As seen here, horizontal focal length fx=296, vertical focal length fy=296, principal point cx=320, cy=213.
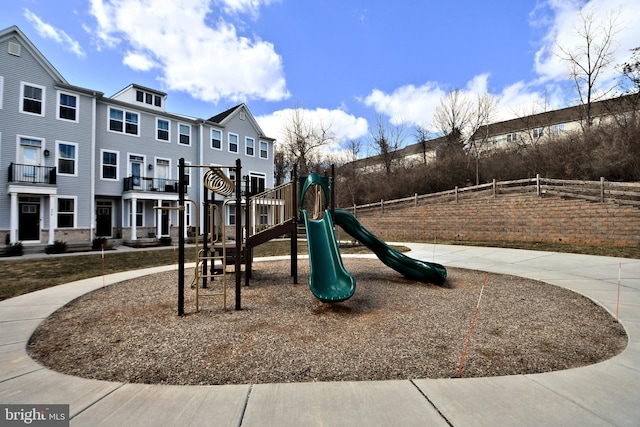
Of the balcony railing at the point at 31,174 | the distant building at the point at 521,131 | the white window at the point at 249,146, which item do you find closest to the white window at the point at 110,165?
the balcony railing at the point at 31,174

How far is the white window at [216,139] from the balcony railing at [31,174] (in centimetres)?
990

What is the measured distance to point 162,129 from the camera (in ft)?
69.2

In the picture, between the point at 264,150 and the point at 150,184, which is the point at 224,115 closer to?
the point at 264,150

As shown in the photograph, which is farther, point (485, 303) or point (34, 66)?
point (34, 66)

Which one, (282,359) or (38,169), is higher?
(38,169)

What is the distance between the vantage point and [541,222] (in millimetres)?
15664

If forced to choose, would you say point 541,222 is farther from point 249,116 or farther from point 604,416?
point 249,116

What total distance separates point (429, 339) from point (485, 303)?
2359 mm

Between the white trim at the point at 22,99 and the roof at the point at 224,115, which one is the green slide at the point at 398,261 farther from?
the roof at the point at 224,115

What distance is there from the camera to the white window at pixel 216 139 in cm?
2336

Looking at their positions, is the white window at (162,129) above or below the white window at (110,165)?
above

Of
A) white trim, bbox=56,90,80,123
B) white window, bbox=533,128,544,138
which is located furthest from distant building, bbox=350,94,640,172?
white trim, bbox=56,90,80,123

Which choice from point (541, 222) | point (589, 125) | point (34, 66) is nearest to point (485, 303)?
point (541, 222)

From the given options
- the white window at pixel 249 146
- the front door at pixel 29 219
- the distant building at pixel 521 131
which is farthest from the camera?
the white window at pixel 249 146
